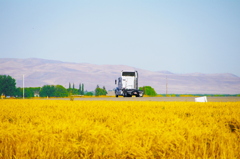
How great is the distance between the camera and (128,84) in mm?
56531

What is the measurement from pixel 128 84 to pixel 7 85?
135 metres

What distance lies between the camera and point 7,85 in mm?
178375

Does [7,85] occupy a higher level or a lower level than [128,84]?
higher

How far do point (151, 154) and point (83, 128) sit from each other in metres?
2.16

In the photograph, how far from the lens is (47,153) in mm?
4547

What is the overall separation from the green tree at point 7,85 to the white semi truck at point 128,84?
13310 cm

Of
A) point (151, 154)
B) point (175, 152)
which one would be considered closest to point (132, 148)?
point (151, 154)

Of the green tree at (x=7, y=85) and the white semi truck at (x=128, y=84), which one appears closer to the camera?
the white semi truck at (x=128, y=84)

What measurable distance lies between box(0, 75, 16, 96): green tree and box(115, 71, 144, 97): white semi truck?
133100 millimetres

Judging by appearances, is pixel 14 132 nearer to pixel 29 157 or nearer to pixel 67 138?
pixel 67 138

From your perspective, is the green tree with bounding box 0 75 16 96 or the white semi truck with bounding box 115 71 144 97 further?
the green tree with bounding box 0 75 16 96

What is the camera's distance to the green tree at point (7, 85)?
177387 mm

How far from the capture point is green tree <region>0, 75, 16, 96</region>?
6984 inches

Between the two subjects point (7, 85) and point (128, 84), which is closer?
point (128, 84)
